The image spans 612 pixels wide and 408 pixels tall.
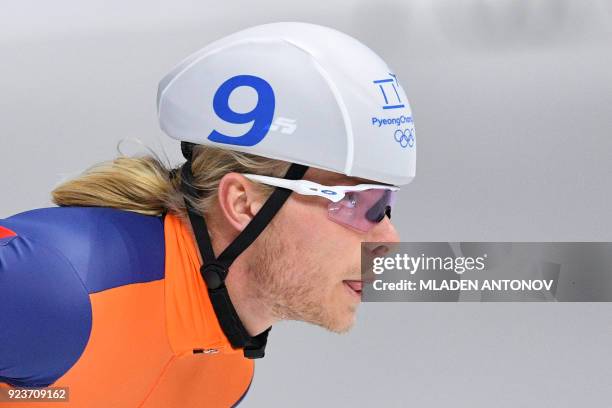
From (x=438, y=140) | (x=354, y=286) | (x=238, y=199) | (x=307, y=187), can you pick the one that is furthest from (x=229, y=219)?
(x=438, y=140)

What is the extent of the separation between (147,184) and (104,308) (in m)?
0.29

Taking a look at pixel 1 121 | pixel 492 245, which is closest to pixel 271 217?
pixel 492 245

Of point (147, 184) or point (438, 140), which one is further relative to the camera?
point (438, 140)

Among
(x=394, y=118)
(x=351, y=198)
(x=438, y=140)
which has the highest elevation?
(x=394, y=118)

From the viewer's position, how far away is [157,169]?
5.90 ft

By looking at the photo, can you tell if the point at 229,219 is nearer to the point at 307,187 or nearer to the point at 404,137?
the point at 307,187

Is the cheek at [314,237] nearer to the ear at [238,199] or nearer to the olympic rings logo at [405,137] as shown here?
the ear at [238,199]

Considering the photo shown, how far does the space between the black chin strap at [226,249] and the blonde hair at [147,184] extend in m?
0.02

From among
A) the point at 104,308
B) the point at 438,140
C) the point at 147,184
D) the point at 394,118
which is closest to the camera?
the point at 104,308

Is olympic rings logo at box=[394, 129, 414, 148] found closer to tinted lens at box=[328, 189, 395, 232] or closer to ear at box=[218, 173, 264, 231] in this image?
tinted lens at box=[328, 189, 395, 232]

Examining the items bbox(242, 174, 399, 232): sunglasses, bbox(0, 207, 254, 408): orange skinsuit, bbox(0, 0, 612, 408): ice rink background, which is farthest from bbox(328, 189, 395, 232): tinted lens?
bbox(0, 0, 612, 408): ice rink background

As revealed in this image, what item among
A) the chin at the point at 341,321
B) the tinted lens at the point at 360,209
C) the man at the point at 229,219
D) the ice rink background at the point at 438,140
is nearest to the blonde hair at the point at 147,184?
the man at the point at 229,219

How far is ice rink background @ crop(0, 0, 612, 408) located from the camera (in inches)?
95.9

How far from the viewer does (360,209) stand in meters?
1.67
